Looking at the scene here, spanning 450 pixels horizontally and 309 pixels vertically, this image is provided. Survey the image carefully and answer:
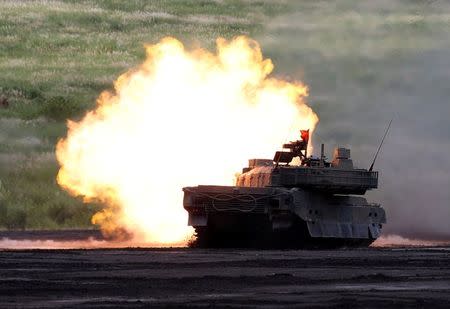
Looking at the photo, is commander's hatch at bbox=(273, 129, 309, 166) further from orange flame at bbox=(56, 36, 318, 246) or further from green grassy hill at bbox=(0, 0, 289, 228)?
green grassy hill at bbox=(0, 0, 289, 228)

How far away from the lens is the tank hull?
61938mm

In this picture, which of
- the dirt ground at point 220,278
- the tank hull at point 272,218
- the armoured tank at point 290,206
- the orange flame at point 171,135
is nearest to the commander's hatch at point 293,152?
the armoured tank at point 290,206

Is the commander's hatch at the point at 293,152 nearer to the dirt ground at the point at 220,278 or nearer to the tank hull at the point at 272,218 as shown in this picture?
the tank hull at the point at 272,218

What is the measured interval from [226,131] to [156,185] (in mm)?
A: 2960

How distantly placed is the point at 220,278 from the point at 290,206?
1830cm

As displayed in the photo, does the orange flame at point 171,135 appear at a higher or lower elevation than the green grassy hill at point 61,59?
lower

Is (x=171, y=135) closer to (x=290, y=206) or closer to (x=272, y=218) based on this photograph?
(x=272, y=218)

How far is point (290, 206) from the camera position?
205ft

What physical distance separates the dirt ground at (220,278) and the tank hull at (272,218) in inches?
145

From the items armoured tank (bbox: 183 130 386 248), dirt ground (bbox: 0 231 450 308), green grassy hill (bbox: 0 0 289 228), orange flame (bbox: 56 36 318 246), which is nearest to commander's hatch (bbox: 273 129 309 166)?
armoured tank (bbox: 183 130 386 248)

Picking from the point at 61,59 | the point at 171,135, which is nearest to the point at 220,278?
the point at 171,135

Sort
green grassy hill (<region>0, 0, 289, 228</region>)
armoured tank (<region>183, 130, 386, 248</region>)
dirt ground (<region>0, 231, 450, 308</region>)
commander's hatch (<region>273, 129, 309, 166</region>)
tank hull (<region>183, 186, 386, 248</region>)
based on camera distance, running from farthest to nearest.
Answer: green grassy hill (<region>0, 0, 289, 228</region>)
commander's hatch (<region>273, 129, 309, 166</region>)
armoured tank (<region>183, 130, 386, 248</region>)
tank hull (<region>183, 186, 386, 248</region>)
dirt ground (<region>0, 231, 450, 308</region>)

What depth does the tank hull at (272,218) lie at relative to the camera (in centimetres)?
6194

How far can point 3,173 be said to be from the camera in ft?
273
